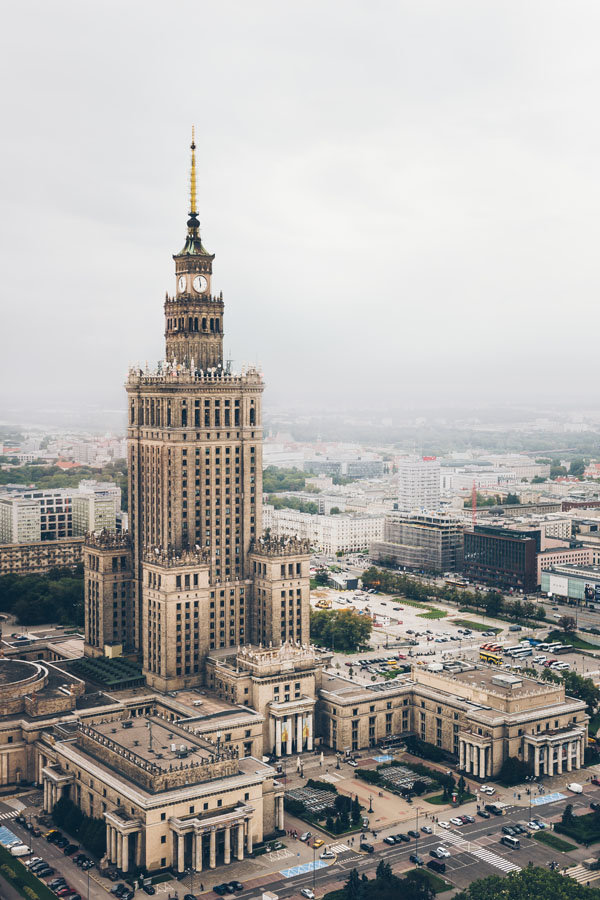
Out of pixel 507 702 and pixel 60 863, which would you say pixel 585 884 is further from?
pixel 60 863

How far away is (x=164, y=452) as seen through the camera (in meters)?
114

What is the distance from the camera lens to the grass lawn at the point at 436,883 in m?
74.5

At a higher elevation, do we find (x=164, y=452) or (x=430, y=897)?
Result: (x=164, y=452)

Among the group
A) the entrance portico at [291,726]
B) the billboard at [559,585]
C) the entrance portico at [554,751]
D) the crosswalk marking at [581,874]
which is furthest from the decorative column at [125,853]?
the billboard at [559,585]

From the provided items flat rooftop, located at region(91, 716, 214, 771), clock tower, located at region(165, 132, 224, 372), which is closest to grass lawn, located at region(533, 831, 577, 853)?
flat rooftop, located at region(91, 716, 214, 771)

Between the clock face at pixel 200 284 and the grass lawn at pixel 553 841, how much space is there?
72608 mm

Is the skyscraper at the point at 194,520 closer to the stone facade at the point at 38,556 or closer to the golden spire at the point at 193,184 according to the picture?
the golden spire at the point at 193,184

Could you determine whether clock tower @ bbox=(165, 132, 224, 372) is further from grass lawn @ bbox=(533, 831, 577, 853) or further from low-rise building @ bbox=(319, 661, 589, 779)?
grass lawn @ bbox=(533, 831, 577, 853)

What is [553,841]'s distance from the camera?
82938mm

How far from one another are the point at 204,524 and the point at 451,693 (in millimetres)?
34921

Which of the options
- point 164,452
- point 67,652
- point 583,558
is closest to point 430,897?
point 164,452

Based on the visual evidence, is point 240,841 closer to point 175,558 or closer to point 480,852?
point 480,852

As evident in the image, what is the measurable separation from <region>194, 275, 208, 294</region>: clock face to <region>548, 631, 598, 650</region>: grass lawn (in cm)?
8081

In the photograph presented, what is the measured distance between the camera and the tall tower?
109562 mm
